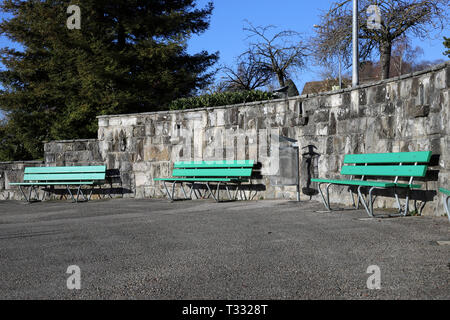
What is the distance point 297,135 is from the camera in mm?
9859

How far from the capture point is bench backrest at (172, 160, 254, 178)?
10211mm

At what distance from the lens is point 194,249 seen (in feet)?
16.9

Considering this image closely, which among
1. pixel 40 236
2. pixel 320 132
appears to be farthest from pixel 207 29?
pixel 40 236

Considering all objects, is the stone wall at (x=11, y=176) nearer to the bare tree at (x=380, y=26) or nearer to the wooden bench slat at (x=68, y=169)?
the wooden bench slat at (x=68, y=169)

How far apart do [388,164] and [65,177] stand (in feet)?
26.7

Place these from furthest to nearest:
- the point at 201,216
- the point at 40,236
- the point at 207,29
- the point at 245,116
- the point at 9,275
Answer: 1. the point at 207,29
2. the point at 245,116
3. the point at 201,216
4. the point at 40,236
5. the point at 9,275

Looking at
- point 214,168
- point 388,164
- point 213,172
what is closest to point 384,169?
point 388,164

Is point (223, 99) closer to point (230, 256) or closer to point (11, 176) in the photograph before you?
point (11, 176)

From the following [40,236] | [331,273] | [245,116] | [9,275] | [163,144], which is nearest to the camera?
[331,273]

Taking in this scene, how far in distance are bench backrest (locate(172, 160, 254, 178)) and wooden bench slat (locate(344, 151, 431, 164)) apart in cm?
235

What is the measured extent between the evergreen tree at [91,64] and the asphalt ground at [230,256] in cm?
1031

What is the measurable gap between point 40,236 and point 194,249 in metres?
2.46

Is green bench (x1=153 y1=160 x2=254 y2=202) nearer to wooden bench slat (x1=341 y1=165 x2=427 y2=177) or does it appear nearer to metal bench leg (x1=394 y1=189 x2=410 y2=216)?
wooden bench slat (x1=341 y1=165 x2=427 y2=177)

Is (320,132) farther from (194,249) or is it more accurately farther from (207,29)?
(207,29)
